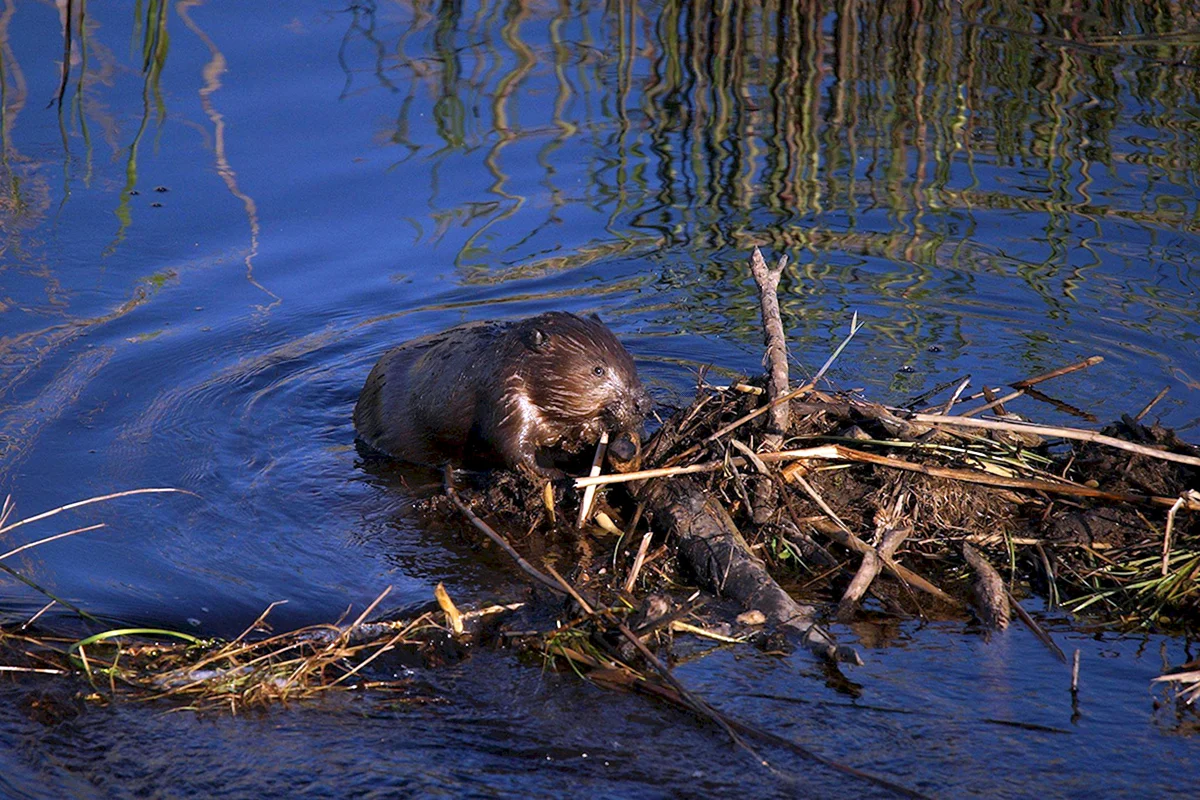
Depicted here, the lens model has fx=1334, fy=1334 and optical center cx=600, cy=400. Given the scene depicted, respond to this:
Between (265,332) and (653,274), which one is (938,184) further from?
(265,332)

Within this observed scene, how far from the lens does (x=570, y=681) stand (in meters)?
4.23

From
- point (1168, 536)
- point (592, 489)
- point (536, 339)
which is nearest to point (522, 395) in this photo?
point (536, 339)

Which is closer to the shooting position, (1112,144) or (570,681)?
(570,681)

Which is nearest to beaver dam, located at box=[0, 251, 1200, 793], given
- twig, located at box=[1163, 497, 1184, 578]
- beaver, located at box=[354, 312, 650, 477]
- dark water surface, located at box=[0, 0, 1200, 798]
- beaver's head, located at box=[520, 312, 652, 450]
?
twig, located at box=[1163, 497, 1184, 578]

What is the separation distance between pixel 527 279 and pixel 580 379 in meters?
2.48

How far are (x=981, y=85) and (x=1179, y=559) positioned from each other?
22.2 feet

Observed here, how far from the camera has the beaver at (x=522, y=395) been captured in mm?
5734

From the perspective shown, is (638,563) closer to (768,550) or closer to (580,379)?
(768,550)

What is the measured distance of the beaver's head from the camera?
572cm

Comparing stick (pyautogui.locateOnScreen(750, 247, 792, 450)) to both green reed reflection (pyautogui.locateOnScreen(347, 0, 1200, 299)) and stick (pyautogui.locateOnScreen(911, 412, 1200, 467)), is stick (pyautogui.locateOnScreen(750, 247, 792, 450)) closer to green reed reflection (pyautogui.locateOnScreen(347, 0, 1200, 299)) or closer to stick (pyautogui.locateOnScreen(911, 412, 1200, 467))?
stick (pyautogui.locateOnScreen(911, 412, 1200, 467))

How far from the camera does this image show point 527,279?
8.09 metres

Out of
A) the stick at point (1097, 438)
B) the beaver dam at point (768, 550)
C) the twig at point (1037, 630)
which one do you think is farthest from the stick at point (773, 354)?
the twig at point (1037, 630)

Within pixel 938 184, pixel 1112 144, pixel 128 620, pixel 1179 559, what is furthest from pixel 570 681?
pixel 1112 144

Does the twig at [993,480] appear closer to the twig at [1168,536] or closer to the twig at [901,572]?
the twig at [1168,536]
